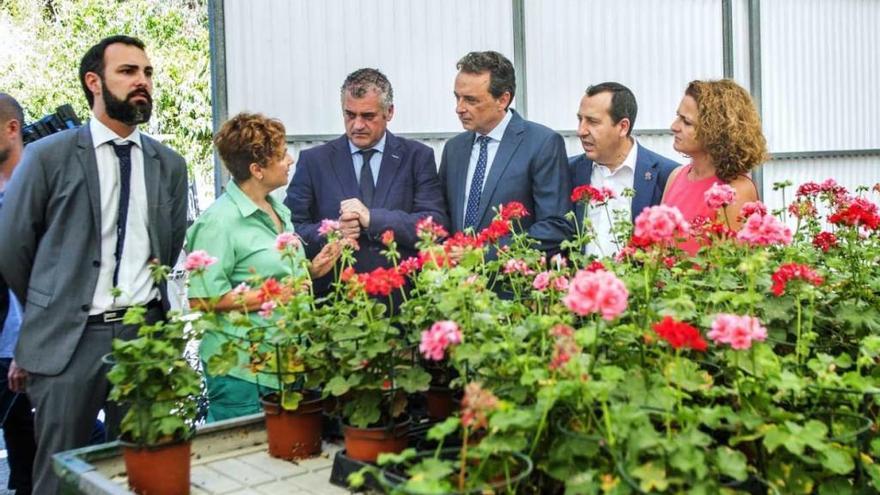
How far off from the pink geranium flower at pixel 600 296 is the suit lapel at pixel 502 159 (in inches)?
91.2

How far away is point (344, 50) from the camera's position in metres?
5.25

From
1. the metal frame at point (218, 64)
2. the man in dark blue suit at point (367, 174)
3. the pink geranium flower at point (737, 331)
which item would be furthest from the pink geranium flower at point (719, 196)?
the metal frame at point (218, 64)

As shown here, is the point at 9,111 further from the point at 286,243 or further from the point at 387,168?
the point at 286,243

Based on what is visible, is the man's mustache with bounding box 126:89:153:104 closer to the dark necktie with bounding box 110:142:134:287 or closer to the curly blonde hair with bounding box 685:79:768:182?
the dark necktie with bounding box 110:142:134:287

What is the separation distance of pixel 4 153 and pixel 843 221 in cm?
334

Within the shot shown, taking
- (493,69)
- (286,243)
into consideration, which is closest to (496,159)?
(493,69)

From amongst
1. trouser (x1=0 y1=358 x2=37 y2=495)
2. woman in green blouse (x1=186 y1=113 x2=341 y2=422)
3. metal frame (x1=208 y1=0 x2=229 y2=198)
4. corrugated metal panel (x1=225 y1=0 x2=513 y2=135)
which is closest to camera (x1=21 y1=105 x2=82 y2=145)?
metal frame (x1=208 y1=0 x2=229 y2=198)

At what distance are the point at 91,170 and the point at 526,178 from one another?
1.68 m

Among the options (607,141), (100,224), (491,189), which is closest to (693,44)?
(607,141)

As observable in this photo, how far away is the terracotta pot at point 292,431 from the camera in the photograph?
203 cm

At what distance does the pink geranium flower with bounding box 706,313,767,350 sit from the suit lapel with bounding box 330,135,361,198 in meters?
2.42

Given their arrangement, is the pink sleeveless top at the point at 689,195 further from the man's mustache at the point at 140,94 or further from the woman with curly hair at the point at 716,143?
the man's mustache at the point at 140,94

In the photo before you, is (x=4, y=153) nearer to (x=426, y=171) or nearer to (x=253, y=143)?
(x=253, y=143)

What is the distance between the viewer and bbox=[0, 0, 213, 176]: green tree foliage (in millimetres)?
18453
